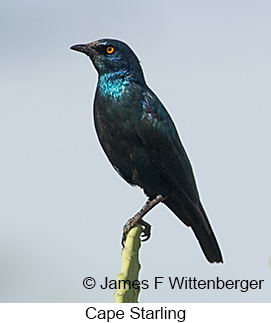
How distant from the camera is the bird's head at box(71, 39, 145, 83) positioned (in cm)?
631

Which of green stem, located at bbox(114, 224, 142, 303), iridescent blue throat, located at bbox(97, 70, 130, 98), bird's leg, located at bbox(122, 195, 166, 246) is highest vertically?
iridescent blue throat, located at bbox(97, 70, 130, 98)

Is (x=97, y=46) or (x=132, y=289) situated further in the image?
(x=97, y=46)

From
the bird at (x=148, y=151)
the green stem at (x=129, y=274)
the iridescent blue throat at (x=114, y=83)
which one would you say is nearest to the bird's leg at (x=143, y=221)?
the bird at (x=148, y=151)

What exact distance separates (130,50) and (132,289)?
2.82 meters

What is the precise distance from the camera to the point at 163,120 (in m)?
6.11

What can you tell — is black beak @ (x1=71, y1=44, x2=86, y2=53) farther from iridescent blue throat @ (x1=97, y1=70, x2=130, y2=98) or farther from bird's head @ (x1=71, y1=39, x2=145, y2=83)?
iridescent blue throat @ (x1=97, y1=70, x2=130, y2=98)

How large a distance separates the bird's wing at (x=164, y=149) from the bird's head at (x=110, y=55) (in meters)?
0.37

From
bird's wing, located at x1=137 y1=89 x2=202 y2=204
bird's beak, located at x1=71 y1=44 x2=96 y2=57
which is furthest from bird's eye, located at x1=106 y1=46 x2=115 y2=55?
bird's wing, located at x1=137 y1=89 x2=202 y2=204

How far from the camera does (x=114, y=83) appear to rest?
620cm

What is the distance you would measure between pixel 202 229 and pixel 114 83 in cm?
136

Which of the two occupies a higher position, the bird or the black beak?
the black beak

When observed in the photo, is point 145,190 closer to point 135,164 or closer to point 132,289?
point 135,164

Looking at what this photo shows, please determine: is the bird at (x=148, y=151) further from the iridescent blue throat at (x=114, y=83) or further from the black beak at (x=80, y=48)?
the black beak at (x=80, y=48)

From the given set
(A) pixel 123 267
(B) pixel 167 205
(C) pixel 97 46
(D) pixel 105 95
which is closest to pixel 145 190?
(B) pixel 167 205
